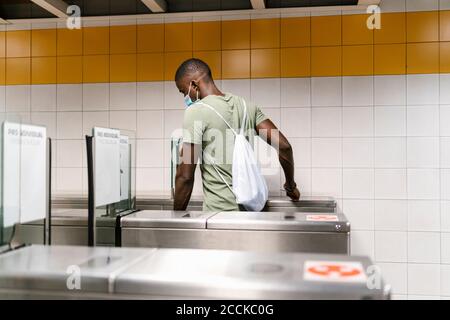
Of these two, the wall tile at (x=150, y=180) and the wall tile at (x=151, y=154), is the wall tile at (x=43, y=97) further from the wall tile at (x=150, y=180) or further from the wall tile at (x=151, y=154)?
the wall tile at (x=150, y=180)

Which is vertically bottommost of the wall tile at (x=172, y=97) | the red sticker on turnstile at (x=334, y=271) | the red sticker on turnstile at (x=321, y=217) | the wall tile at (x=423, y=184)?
the red sticker on turnstile at (x=334, y=271)

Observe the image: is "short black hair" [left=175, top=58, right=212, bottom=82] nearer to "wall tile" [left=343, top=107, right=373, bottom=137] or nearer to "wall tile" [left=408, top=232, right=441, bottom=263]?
"wall tile" [left=343, top=107, right=373, bottom=137]

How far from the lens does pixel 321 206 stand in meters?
3.04

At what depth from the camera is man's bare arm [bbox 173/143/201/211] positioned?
2.21m

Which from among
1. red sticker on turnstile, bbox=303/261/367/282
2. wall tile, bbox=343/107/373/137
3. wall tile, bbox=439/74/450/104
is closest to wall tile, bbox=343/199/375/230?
wall tile, bbox=343/107/373/137

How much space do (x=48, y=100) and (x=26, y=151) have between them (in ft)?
9.38

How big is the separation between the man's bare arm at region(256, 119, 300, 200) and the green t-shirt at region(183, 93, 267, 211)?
0.88 ft

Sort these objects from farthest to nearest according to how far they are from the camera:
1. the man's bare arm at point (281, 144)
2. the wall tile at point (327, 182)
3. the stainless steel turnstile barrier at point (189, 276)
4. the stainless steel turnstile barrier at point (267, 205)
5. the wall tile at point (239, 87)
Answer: the wall tile at point (239, 87)
the wall tile at point (327, 182)
the stainless steel turnstile barrier at point (267, 205)
the man's bare arm at point (281, 144)
the stainless steel turnstile barrier at point (189, 276)

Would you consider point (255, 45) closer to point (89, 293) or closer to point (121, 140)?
point (121, 140)

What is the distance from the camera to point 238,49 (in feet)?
12.4

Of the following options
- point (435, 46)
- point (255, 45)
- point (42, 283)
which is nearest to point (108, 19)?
point (255, 45)

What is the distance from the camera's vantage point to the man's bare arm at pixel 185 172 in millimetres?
2213

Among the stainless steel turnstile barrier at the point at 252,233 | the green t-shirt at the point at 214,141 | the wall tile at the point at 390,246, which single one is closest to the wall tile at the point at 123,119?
the green t-shirt at the point at 214,141

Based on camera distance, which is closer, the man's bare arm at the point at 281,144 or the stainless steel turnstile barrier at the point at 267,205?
the man's bare arm at the point at 281,144
